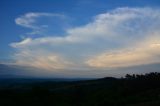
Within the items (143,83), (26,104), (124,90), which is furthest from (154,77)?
(26,104)

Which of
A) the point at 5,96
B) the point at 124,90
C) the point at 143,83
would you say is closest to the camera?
the point at 5,96

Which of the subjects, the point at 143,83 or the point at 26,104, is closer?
the point at 26,104

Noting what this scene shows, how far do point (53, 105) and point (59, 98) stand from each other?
7383mm

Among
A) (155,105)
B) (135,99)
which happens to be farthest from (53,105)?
Result: (155,105)

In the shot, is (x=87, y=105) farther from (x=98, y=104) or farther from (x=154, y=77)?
(x=154, y=77)

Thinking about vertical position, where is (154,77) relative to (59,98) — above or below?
above

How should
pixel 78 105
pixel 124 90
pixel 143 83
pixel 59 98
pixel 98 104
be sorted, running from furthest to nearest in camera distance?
pixel 143 83, pixel 124 90, pixel 59 98, pixel 78 105, pixel 98 104

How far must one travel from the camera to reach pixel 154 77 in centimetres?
6512

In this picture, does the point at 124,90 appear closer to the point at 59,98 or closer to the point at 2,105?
the point at 59,98

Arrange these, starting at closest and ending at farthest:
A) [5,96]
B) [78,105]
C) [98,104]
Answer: [98,104] < [78,105] < [5,96]

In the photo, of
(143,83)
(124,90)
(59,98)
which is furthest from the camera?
(143,83)

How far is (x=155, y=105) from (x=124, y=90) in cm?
2433

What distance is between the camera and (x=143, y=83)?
203ft

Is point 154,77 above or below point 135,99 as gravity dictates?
above
